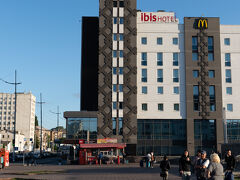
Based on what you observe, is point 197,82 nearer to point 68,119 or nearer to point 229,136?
point 229,136

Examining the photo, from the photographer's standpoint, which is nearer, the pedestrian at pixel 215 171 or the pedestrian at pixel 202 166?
the pedestrian at pixel 215 171

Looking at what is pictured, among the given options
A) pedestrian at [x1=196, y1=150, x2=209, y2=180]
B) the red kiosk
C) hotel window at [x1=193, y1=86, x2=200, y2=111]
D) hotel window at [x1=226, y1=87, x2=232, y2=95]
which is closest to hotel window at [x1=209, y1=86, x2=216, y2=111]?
hotel window at [x1=193, y1=86, x2=200, y2=111]

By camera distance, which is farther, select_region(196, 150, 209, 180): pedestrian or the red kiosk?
the red kiosk

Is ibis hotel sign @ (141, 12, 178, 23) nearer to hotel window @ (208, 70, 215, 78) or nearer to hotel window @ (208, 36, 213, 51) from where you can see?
hotel window @ (208, 36, 213, 51)

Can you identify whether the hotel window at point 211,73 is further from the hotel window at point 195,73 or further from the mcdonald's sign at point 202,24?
the mcdonald's sign at point 202,24

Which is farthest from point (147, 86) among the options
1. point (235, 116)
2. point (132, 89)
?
point (235, 116)

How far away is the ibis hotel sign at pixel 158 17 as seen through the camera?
223 ft

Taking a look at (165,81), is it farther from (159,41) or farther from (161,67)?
(159,41)

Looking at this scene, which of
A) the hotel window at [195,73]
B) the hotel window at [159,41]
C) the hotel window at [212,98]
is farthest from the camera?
the hotel window at [159,41]

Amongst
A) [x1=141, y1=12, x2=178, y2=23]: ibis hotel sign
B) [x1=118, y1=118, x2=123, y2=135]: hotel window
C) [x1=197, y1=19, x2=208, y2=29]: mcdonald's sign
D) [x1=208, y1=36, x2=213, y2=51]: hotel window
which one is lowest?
[x1=118, y1=118, x2=123, y2=135]: hotel window

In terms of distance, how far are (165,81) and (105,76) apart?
11264mm

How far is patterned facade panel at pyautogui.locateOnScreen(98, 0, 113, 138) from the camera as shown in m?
64.3

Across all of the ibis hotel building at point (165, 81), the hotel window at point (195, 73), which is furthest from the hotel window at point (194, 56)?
the hotel window at point (195, 73)

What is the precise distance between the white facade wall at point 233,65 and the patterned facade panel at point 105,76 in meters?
21.2
